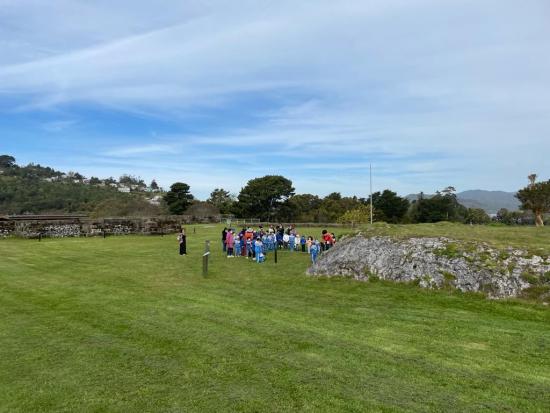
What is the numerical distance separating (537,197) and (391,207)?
28.2 metres

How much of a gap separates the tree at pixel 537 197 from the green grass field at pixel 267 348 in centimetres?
2886

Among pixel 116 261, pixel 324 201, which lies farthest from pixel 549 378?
pixel 324 201

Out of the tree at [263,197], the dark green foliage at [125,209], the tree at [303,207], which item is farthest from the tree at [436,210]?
the dark green foliage at [125,209]

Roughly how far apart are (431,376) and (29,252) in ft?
73.3

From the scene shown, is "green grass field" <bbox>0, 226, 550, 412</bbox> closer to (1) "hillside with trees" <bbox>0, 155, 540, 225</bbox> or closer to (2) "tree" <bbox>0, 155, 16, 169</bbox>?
(1) "hillside with trees" <bbox>0, 155, 540, 225</bbox>

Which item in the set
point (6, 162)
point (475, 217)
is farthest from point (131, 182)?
point (475, 217)

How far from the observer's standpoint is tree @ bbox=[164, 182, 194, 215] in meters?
74.1

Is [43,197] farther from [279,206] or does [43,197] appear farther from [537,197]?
[537,197]

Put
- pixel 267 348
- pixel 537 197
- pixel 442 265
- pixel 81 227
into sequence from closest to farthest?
1. pixel 267 348
2. pixel 442 265
3. pixel 81 227
4. pixel 537 197

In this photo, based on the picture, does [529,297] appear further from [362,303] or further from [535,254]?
[362,303]

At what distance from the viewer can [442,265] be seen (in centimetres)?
1257

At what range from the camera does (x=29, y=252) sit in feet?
74.4

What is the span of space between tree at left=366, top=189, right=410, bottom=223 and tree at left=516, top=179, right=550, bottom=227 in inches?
1042

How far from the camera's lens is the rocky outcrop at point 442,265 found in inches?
436
